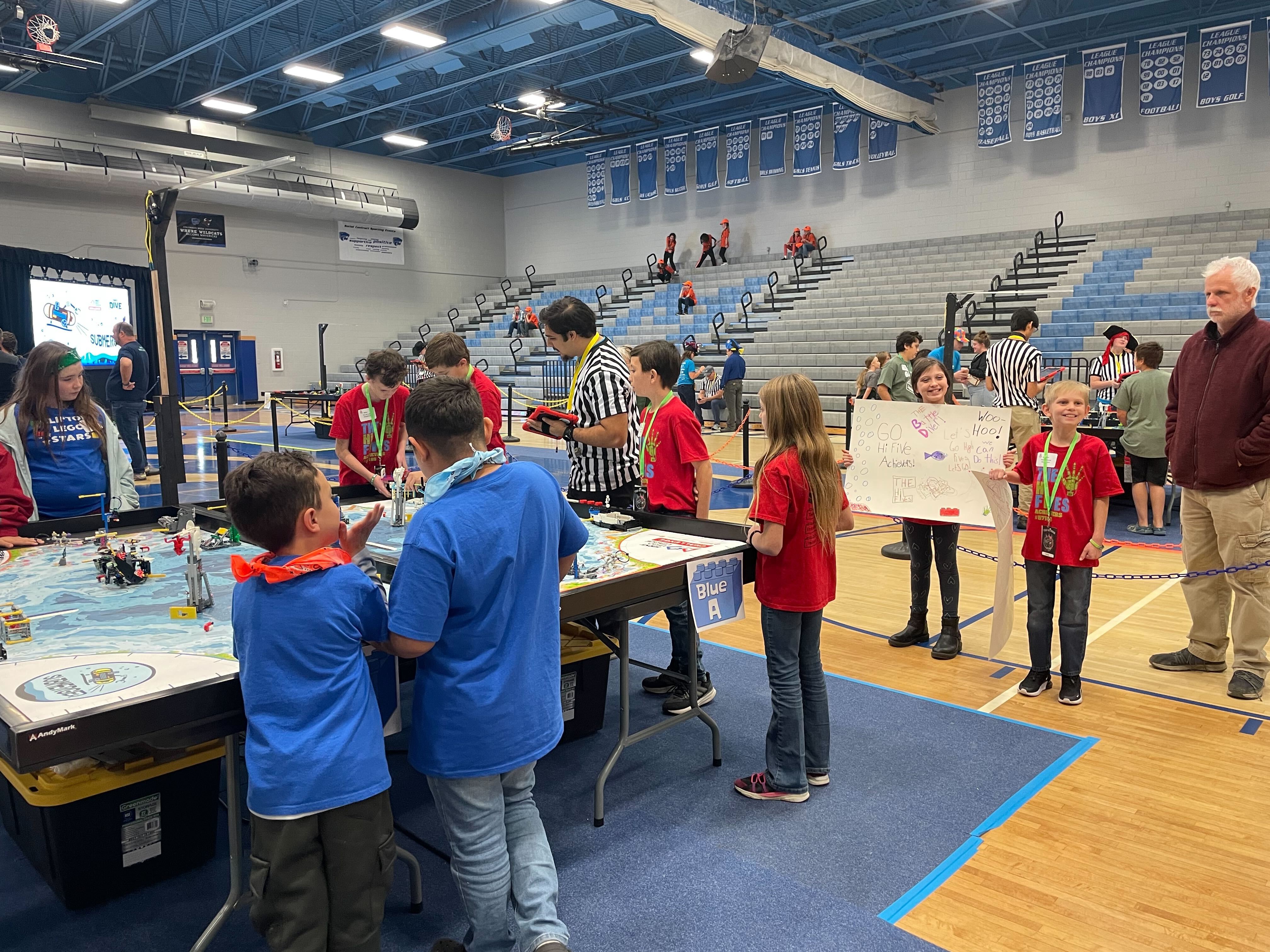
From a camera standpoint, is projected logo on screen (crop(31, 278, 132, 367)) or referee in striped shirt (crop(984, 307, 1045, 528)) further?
projected logo on screen (crop(31, 278, 132, 367))

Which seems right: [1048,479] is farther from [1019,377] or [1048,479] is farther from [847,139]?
[847,139]

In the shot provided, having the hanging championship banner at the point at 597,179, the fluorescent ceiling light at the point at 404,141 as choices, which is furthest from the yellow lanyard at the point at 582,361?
the fluorescent ceiling light at the point at 404,141

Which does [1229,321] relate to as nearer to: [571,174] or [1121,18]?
[1121,18]

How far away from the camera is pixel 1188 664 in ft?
13.6

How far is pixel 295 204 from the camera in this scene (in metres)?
21.1

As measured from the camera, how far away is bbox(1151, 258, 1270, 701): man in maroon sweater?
142 inches

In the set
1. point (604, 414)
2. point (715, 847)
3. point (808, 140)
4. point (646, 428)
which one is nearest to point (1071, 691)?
point (715, 847)

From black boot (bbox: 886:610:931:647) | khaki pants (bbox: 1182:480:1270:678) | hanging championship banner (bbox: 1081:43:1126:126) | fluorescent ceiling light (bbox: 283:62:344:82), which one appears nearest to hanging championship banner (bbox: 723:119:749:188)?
hanging championship banner (bbox: 1081:43:1126:126)

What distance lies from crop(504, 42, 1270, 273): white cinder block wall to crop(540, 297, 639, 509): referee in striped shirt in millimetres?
16199

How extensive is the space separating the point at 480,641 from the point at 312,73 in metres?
17.3

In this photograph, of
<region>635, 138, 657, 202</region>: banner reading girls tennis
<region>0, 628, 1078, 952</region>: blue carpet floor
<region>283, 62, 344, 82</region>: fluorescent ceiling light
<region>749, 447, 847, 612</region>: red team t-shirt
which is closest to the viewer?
<region>0, 628, 1078, 952</region>: blue carpet floor

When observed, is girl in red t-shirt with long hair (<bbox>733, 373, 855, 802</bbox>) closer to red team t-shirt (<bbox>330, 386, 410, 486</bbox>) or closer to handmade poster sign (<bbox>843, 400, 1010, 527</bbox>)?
handmade poster sign (<bbox>843, 400, 1010, 527</bbox>)

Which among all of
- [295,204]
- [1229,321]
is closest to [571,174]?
[295,204]

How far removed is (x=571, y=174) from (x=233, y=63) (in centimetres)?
981
